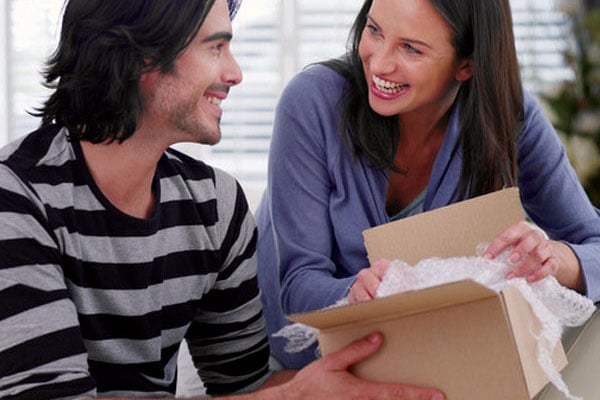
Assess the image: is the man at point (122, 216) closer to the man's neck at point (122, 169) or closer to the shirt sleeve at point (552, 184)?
the man's neck at point (122, 169)

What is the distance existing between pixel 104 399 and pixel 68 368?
0.07 metres

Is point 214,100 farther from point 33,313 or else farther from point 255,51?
point 255,51

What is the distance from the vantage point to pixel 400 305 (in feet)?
3.81

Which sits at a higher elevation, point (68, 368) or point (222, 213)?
point (222, 213)

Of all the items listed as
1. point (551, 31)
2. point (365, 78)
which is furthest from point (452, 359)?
point (551, 31)

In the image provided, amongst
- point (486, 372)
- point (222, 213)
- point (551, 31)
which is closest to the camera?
point (486, 372)

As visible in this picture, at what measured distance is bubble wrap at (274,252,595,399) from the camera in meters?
1.22

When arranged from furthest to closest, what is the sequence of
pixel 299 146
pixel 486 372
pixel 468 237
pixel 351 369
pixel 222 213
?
pixel 299 146 < pixel 222 213 < pixel 468 237 < pixel 351 369 < pixel 486 372

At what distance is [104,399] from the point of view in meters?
1.34

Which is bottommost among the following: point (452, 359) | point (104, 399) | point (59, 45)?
point (104, 399)

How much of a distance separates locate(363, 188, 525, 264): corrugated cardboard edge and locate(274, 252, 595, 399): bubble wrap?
6 cm

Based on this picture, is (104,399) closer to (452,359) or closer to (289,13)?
(452,359)

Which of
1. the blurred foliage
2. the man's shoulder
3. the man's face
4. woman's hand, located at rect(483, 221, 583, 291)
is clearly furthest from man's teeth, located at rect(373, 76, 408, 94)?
the blurred foliage

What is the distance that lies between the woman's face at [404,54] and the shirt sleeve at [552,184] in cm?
24
